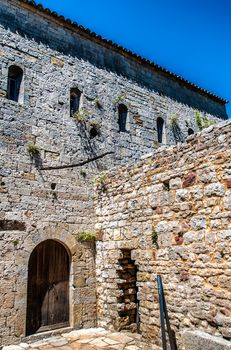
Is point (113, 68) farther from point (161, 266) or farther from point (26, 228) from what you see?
point (161, 266)

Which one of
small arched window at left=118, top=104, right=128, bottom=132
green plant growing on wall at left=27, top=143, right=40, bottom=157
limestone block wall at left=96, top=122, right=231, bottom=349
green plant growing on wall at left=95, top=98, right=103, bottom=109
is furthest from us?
small arched window at left=118, top=104, right=128, bottom=132

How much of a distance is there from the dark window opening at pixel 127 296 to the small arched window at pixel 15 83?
14.5 ft

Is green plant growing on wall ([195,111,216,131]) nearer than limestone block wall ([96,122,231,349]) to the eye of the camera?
No

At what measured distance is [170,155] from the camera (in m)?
5.84

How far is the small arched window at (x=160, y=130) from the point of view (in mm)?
10453

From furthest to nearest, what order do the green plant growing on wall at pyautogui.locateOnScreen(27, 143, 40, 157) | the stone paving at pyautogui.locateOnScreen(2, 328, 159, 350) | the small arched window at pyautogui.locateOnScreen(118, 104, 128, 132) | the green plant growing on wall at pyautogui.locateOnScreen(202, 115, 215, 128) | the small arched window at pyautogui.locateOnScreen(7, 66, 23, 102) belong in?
the green plant growing on wall at pyautogui.locateOnScreen(202, 115, 215, 128), the small arched window at pyautogui.locateOnScreen(118, 104, 128, 132), the small arched window at pyautogui.locateOnScreen(7, 66, 23, 102), the green plant growing on wall at pyautogui.locateOnScreen(27, 143, 40, 157), the stone paving at pyautogui.locateOnScreen(2, 328, 159, 350)

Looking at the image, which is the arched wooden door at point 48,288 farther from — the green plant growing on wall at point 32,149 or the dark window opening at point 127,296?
the green plant growing on wall at point 32,149

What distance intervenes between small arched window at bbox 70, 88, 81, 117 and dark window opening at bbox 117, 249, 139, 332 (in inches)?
160

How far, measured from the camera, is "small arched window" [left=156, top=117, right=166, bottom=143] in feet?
34.3

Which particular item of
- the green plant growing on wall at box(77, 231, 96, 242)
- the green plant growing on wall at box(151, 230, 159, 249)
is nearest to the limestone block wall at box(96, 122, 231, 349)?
the green plant growing on wall at box(151, 230, 159, 249)

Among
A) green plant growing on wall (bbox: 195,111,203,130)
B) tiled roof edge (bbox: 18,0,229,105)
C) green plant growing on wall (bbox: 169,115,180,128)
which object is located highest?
tiled roof edge (bbox: 18,0,229,105)

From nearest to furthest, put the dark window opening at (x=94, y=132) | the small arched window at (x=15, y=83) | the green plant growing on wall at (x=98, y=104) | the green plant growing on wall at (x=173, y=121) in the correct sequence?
the small arched window at (x=15, y=83) < the dark window opening at (x=94, y=132) < the green plant growing on wall at (x=98, y=104) < the green plant growing on wall at (x=173, y=121)

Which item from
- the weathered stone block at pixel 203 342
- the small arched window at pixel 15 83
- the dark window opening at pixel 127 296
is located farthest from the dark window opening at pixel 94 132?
the weathered stone block at pixel 203 342

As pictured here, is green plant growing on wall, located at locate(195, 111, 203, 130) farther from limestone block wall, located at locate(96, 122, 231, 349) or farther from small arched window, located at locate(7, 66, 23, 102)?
small arched window, located at locate(7, 66, 23, 102)
